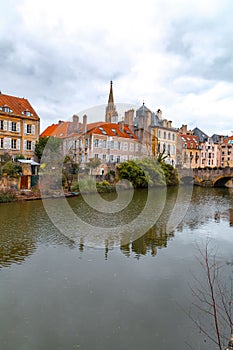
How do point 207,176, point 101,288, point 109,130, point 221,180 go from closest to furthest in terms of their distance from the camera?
point 101,288, point 109,130, point 221,180, point 207,176

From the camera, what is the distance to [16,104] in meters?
38.0

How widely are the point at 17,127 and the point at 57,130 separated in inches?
568

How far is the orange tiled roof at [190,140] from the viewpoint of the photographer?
2623 inches

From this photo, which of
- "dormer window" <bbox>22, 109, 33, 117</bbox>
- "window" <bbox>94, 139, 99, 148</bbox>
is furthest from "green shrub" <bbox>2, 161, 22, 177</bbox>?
"window" <bbox>94, 139, 99, 148</bbox>

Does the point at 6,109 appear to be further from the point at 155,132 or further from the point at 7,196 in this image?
the point at 155,132

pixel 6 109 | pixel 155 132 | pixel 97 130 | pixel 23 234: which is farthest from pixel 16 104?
pixel 23 234

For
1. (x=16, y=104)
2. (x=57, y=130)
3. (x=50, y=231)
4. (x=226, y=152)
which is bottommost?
(x=50, y=231)

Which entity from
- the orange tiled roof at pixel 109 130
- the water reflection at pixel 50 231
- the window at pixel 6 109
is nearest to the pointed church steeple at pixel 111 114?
the orange tiled roof at pixel 109 130

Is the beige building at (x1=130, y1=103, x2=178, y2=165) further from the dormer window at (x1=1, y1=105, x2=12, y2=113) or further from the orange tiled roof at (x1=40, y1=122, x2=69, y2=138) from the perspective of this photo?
the dormer window at (x1=1, y1=105, x2=12, y2=113)

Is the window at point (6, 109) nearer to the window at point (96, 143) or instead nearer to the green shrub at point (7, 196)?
the window at point (96, 143)

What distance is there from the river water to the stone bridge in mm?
33217

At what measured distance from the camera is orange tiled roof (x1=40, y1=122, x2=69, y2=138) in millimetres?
48281

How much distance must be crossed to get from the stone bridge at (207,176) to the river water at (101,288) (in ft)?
109

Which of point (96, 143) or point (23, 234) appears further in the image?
point (96, 143)
